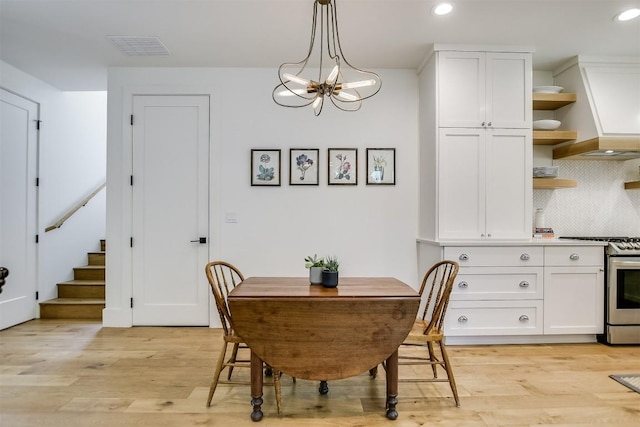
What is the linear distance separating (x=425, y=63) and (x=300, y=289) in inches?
92.7

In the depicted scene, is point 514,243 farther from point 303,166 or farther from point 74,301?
point 74,301

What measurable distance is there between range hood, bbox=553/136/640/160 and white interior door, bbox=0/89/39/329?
16.7 feet

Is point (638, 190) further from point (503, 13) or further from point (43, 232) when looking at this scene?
point (43, 232)

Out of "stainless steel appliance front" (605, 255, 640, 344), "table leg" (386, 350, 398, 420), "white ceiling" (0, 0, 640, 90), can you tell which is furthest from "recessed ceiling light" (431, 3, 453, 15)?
"stainless steel appliance front" (605, 255, 640, 344)

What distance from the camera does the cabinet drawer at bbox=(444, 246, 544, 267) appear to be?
2742 millimetres

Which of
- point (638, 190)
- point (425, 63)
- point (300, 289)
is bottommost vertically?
point (300, 289)

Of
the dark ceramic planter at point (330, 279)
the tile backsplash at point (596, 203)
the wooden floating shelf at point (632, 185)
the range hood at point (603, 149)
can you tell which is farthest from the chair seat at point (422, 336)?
the wooden floating shelf at point (632, 185)

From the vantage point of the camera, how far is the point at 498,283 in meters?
2.77

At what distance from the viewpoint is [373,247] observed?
330cm

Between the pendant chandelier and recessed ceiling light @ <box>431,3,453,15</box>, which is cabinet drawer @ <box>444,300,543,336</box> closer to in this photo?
the pendant chandelier

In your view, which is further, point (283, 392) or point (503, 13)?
point (503, 13)

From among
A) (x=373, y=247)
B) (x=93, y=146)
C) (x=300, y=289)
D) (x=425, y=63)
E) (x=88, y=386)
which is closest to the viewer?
(x=300, y=289)

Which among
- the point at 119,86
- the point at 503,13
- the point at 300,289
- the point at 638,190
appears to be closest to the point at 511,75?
the point at 503,13

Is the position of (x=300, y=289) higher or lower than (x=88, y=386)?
higher
